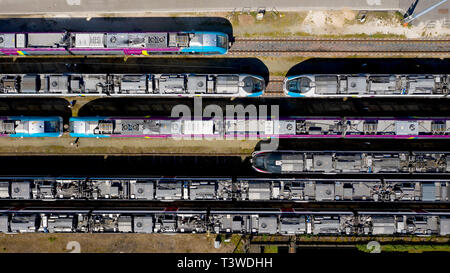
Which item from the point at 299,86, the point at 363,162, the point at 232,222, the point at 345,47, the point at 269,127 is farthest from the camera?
the point at 345,47

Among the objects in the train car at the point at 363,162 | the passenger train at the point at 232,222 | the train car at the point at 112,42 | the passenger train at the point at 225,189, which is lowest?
the passenger train at the point at 232,222

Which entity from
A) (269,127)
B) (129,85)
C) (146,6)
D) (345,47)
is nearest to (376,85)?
(345,47)

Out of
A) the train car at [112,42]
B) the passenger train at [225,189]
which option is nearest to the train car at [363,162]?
the passenger train at [225,189]

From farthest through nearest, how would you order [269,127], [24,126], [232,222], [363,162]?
[24,126], [269,127], [363,162], [232,222]

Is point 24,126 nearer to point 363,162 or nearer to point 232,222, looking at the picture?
point 232,222

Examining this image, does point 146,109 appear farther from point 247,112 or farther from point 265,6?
point 265,6

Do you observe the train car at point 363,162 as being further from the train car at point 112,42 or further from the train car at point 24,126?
the train car at point 24,126

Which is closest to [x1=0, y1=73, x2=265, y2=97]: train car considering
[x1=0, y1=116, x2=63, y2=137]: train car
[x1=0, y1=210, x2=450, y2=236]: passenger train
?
[x1=0, y1=116, x2=63, y2=137]: train car
